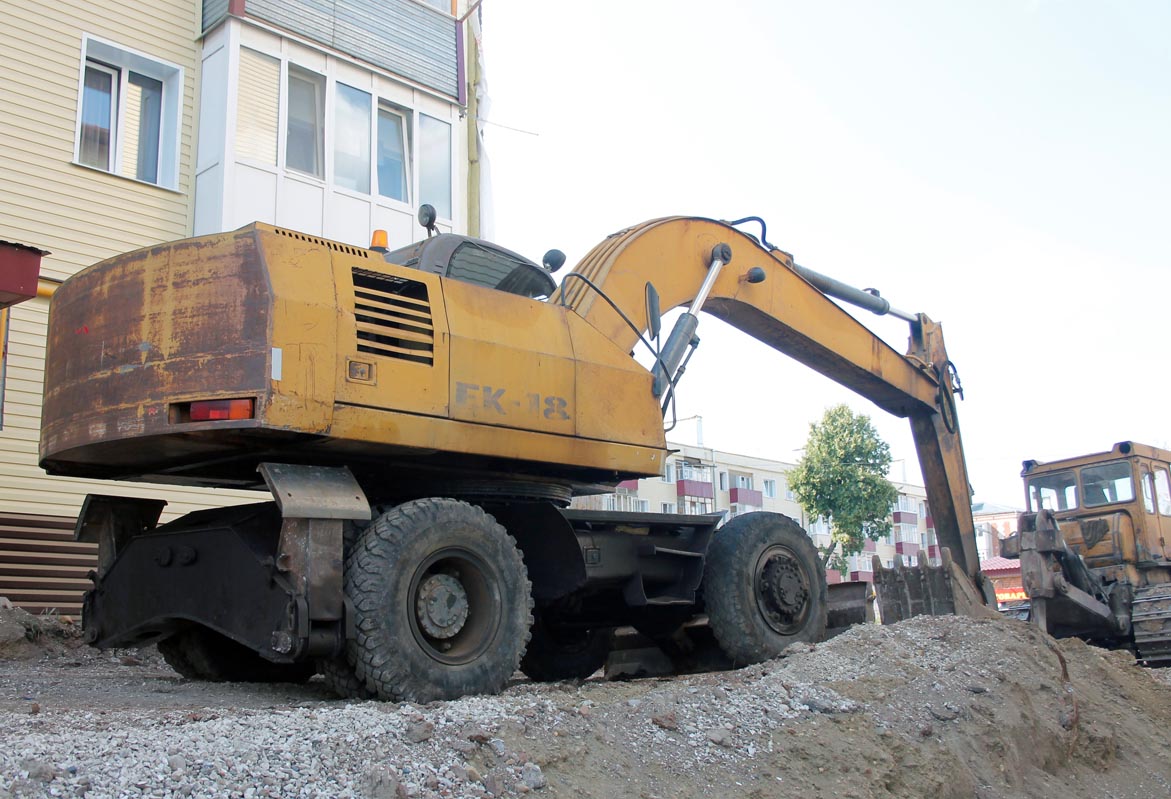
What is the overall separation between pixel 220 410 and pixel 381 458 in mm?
1144

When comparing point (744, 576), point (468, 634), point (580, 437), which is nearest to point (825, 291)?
point (744, 576)

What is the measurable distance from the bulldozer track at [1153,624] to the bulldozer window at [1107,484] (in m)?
1.78

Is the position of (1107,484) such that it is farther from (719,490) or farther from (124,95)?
(719,490)

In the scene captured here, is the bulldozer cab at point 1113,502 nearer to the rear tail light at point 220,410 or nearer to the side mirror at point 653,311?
the side mirror at point 653,311

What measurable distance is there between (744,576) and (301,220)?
8045 mm

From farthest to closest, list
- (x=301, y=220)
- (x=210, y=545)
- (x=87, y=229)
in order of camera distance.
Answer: (x=301, y=220), (x=87, y=229), (x=210, y=545)

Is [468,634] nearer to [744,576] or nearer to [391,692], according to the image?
[391,692]

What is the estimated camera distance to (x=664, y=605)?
8320 mm

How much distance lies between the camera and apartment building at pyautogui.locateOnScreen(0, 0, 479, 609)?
11508 mm

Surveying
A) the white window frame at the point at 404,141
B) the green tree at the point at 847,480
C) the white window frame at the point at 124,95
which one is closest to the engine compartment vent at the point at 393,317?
the white window frame at the point at 124,95

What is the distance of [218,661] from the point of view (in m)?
7.41

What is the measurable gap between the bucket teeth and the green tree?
32.2 metres

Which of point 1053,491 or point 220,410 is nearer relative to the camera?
Answer: point 220,410

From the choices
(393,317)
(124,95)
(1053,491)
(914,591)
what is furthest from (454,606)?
(1053,491)
